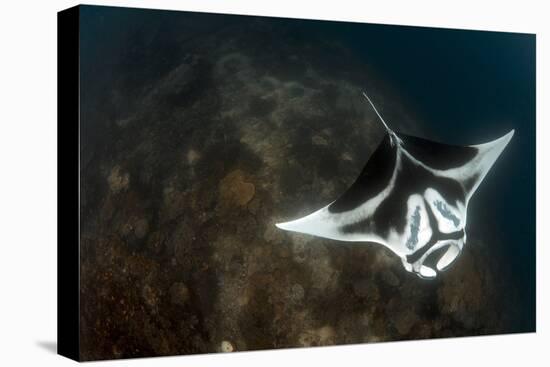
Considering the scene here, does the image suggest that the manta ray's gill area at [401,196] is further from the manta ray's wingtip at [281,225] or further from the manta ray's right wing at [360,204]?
the manta ray's wingtip at [281,225]

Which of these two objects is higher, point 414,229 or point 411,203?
point 411,203

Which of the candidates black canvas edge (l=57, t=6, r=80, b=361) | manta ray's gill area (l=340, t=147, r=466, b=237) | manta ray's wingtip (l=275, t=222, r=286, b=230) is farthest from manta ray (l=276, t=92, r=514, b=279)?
black canvas edge (l=57, t=6, r=80, b=361)

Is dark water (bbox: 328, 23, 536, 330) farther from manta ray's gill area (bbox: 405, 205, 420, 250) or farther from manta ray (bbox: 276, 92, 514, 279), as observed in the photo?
manta ray's gill area (bbox: 405, 205, 420, 250)

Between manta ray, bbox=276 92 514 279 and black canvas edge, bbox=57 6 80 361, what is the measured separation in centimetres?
161

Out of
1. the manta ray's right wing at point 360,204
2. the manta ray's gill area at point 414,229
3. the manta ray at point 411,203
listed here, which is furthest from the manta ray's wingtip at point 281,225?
the manta ray's gill area at point 414,229

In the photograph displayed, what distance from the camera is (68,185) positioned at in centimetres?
734

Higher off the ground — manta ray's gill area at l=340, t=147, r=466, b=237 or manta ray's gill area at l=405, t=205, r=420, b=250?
manta ray's gill area at l=340, t=147, r=466, b=237

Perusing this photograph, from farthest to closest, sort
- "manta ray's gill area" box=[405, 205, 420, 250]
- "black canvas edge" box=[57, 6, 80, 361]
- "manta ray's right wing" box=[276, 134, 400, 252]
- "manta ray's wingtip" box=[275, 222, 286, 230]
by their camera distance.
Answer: "manta ray's gill area" box=[405, 205, 420, 250], "manta ray's right wing" box=[276, 134, 400, 252], "manta ray's wingtip" box=[275, 222, 286, 230], "black canvas edge" box=[57, 6, 80, 361]

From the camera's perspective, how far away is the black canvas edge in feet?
23.5

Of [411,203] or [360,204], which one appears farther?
[411,203]

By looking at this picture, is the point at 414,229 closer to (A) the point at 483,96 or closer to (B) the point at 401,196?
(B) the point at 401,196

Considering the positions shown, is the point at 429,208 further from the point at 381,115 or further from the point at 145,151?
the point at 145,151

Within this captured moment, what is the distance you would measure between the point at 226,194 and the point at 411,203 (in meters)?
1.52

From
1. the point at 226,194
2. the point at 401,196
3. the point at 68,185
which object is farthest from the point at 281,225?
the point at 68,185
